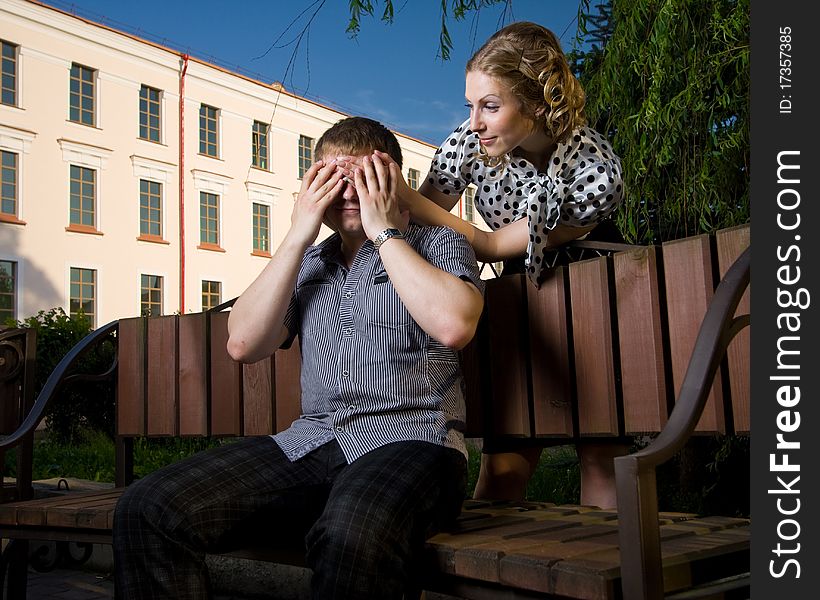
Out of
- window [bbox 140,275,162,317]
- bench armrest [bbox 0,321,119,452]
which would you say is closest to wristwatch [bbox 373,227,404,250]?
bench armrest [bbox 0,321,119,452]

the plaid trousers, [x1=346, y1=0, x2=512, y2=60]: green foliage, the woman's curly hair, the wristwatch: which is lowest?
the plaid trousers

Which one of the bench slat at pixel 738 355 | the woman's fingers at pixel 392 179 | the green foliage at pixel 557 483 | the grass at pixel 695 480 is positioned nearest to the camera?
the bench slat at pixel 738 355

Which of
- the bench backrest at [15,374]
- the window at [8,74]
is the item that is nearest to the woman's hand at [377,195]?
the bench backrest at [15,374]

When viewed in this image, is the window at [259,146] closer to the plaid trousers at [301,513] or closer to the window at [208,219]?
the window at [208,219]

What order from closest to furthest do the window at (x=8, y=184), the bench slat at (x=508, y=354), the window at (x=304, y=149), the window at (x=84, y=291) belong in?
the bench slat at (x=508, y=354) → the window at (x=8, y=184) → the window at (x=84, y=291) → the window at (x=304, y=149)

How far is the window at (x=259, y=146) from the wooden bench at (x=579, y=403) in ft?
80.5

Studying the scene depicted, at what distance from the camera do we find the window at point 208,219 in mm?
25500

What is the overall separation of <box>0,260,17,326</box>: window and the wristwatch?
20.6m

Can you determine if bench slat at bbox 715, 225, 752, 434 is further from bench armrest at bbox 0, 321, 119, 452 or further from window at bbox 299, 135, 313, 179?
window at bbox 299, 135, 313, 179

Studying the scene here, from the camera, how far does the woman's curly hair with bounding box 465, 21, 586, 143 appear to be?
2234mm

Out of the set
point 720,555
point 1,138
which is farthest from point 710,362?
point 1,138

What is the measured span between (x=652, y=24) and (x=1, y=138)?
67.3ft

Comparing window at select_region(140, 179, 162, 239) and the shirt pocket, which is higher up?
window at select_region(140, 179, 162, 239)

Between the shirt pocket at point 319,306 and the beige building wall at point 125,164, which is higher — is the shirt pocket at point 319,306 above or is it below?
below
